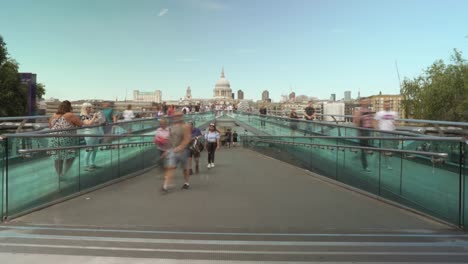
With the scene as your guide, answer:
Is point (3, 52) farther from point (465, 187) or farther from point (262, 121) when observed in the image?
point (465, 187)

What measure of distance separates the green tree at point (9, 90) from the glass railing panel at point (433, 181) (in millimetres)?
42643

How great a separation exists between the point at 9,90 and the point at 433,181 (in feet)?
150

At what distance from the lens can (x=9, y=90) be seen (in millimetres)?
44125

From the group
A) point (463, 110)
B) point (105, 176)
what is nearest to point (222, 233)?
point (105, 176)

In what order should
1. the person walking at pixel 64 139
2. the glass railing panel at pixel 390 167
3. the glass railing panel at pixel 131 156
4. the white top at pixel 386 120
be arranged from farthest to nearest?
the glass railing panel at pixel 131 156
the white top at pixel 386 120
the person walking at pixel 64 139
the glass railing panel at pixel 390 167

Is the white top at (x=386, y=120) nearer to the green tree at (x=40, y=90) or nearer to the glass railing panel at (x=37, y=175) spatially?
the glass railing panel at (x=37, y=175)

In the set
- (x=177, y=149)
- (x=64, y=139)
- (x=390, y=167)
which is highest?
(x=64, y=139)

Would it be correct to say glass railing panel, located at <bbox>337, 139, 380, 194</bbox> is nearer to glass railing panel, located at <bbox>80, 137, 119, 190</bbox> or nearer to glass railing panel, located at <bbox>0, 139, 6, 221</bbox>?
glass railing panel, located at <bbox>80, 137, 119, 190</bbox>

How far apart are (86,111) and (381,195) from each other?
325 inches

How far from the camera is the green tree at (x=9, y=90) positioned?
4328 cm

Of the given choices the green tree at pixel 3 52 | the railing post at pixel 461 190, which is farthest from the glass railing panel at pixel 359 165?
the green tree at pixel 3 52

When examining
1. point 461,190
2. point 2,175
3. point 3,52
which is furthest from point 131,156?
point 3,52

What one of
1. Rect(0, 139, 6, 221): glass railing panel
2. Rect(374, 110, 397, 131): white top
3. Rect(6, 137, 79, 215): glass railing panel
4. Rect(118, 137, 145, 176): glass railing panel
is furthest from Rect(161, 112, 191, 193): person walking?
Rect(374, 110, 397, 131): white top

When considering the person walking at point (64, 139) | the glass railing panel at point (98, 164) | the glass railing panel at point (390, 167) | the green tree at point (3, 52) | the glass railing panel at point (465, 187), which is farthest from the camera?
the green tree at point (3, 52)
